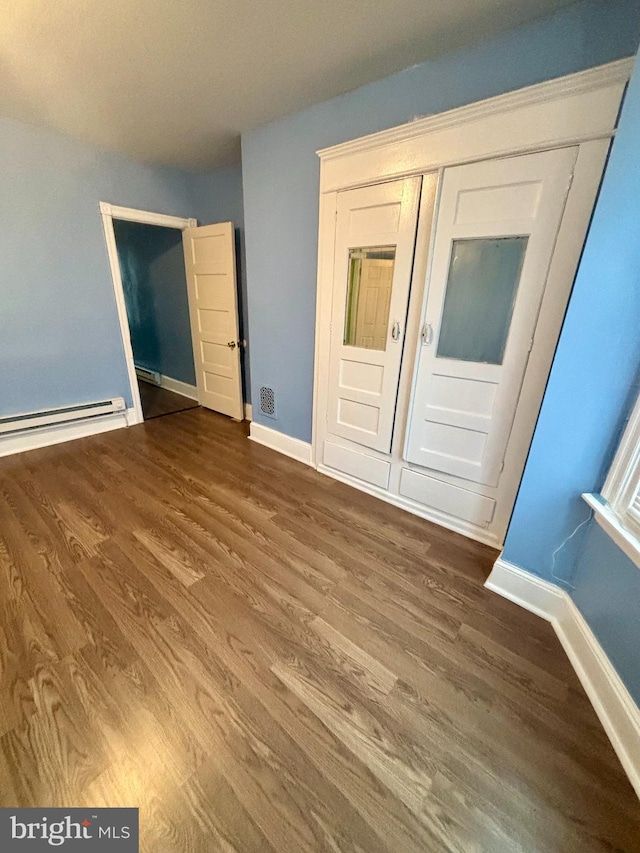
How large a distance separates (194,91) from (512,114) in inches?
74.8

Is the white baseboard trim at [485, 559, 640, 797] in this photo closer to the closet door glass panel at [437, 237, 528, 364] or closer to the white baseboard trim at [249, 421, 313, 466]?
the closet door glass panel at [437, 237, 528, 364]

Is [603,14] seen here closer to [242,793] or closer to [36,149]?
[242,793]

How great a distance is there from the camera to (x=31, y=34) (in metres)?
1.62

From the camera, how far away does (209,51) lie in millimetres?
1705

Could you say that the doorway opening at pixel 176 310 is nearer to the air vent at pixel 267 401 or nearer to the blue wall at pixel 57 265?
the blue wall at pixel 57 265

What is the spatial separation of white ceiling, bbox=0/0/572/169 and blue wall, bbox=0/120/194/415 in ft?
1.10

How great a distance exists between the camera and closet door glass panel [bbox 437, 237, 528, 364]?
166 centimetres

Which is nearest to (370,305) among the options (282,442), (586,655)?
(282,442)

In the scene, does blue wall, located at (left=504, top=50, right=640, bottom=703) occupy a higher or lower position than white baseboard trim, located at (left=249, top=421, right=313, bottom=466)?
higher

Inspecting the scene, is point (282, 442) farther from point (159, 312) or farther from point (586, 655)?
point (159, 312)

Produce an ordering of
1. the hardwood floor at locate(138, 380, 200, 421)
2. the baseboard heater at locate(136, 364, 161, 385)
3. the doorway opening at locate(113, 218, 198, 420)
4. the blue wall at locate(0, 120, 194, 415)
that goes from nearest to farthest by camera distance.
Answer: the blue wall at locate(0, 120, 194, 415) → the hardwood floor at locate(138, 380, 200, 421) → the doorway opening at locate(113, 218, 198, 420) → the baseboard heater at locate(136, 364, 161, 385)

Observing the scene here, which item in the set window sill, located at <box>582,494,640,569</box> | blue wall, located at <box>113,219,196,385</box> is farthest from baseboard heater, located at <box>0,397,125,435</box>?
window sill, located at <box>582,494,640,569</box>

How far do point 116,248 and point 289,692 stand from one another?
13.3 ft

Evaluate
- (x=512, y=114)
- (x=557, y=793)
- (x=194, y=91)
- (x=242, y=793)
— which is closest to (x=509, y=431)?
(x=557, y=793)
